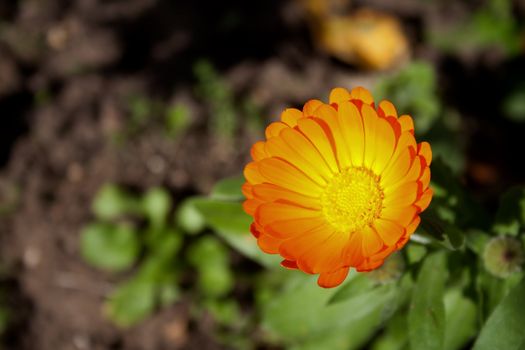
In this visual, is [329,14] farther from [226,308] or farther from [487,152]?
[226,308]

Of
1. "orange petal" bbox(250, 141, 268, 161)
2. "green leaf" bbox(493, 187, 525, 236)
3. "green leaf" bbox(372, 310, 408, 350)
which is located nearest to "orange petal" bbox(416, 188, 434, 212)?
"orange petal" bbox(250, 141, 268, 161)

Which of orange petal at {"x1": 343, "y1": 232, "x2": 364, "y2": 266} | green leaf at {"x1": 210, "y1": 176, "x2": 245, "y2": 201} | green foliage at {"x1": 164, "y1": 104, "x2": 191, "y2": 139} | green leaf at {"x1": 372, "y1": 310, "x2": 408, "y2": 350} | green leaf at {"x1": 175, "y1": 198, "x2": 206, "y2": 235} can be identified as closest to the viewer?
orange petal at {"x1": 343, "y1": 232, "x2": 364, "y2": 266}

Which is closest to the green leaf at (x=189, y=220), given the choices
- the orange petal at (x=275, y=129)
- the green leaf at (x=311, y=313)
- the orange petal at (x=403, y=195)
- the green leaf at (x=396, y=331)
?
the green leaf at (x=311, y=313)

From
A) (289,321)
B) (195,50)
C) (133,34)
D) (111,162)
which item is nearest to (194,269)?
(111,162)

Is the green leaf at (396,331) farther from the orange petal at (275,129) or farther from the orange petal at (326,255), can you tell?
the orange petal at (275,129)

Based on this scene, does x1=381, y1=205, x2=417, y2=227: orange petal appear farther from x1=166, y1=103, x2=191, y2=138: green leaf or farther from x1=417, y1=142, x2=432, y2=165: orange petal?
x1=166, y1=103, x2=191, y2=138: green leaf

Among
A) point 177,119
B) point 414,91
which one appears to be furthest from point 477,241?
point 177,119
